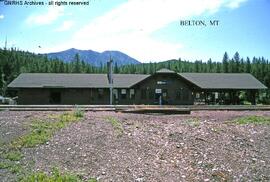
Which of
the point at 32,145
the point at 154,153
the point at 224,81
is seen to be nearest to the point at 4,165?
the point at 32,145

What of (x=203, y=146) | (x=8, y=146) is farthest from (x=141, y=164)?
(x=8, y=146)

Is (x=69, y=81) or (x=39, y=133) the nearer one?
(x=39, y=133)

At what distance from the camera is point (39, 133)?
1413cm

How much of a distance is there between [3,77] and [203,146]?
251 ft

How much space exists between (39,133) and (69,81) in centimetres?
3853

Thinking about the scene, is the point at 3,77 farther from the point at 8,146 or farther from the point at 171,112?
the point at 8,146

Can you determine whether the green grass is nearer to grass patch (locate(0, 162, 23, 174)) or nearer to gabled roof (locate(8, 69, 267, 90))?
grass patch (locate(0, 162, 23, 174))

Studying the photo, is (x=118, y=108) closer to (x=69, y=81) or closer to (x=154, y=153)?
(x=154, y=153)

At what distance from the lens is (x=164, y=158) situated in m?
12.1

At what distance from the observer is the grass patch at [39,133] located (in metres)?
12.6

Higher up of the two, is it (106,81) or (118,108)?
(106,81)

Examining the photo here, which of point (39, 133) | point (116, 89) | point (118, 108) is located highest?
point (116, 89)

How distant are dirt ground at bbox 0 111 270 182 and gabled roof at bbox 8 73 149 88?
112 ft

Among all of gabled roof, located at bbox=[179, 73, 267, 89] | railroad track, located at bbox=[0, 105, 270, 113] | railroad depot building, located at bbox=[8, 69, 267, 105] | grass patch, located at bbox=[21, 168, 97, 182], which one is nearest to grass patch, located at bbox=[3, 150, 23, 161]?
grass patch, located at bbox=[21, 168, 97, 182]
